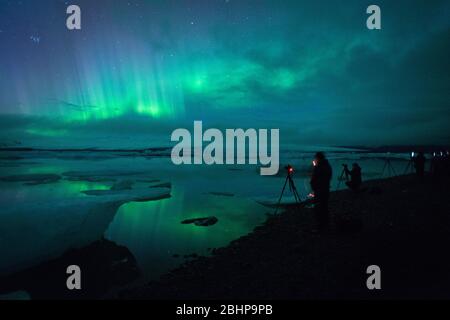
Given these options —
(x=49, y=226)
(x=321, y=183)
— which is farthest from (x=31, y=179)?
(x=321, y=183)

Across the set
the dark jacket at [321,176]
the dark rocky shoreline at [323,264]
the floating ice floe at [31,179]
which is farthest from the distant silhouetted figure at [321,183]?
the floating ice floe at [31,179]

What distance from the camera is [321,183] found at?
7910 millimetres

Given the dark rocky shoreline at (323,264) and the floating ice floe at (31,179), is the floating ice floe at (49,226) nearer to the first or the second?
the dark rocky shoreline at (323,264)

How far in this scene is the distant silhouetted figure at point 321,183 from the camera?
785 cm

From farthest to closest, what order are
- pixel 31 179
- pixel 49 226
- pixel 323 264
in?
1. pixel 31 179
2. pixel 49 226
3. pixel 323 264

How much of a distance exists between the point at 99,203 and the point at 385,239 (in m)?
12.1

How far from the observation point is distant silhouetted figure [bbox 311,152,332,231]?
7848 millimetres

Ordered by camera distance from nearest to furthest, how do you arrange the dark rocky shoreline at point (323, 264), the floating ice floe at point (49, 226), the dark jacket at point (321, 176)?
the dark rocky shoreline at point (323, 264) → the floating ice floe at point (49, 226) → the dark jacket at point (321, 176)

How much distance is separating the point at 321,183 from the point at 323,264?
8.44ft

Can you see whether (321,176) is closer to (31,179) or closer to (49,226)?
(49,226)

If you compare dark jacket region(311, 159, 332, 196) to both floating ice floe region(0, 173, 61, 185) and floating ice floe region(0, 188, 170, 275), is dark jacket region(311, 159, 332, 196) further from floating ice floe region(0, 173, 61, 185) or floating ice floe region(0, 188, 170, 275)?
floating ice floe region(0, 173, 61, 185)

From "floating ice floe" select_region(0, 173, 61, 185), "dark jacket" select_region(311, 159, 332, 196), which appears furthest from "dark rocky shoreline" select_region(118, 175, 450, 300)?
"floating ice floe" select_region(0, 173, 61, 185)

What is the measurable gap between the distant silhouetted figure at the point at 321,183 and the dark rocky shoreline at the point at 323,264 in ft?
1.75
